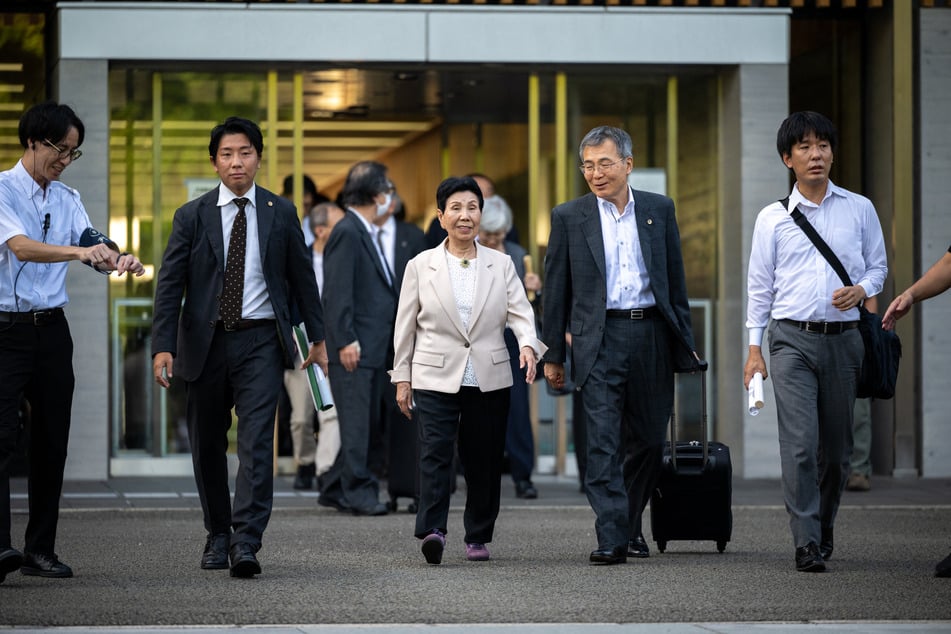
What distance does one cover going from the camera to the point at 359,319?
10680 millimetres

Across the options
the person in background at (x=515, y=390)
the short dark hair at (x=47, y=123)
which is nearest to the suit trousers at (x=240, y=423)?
the short dark hair at (x=47, y=123)

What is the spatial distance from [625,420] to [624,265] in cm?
76

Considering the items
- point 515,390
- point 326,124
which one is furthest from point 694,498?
point 326,124

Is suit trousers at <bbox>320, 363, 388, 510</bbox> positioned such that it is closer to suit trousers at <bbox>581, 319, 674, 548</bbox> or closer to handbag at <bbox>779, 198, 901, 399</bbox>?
suit trousers at <bbox>581, 319, 674, 548</bbox>

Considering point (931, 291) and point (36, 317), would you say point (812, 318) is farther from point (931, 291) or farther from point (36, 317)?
point (36, 317)

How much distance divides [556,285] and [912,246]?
6.40 meters

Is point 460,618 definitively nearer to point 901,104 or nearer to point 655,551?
point 655,551

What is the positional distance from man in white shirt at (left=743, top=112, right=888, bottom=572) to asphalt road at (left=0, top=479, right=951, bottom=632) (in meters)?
0.39

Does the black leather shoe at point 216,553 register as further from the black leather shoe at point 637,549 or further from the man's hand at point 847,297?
the man's hand at point 847,297

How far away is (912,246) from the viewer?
13.7 metres

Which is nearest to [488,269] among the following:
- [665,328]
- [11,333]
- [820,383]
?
[665,328]

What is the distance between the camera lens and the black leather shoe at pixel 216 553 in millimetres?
7734

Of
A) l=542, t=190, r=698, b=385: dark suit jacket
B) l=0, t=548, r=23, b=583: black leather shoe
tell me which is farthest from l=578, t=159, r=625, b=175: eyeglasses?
l=0, t=548, r=23, b=583: black leather shoe

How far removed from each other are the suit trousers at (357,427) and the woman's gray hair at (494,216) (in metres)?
1.43
